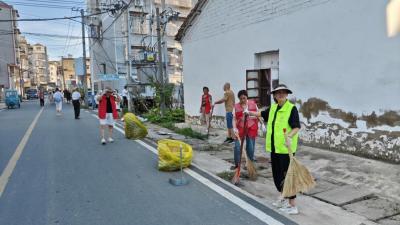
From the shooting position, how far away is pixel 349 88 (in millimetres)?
8391

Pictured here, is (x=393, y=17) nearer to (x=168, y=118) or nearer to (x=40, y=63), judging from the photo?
(x=168, y=118)

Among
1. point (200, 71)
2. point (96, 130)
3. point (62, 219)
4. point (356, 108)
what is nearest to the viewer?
point (62, 219)

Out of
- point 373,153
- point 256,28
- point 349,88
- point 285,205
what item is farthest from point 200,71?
point 285,205

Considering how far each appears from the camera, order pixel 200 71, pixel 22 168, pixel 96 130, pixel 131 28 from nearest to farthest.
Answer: pixel 22 168, pixel 96 130, pixel 200 71, pixel 131 28

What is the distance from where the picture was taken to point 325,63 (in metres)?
8.95

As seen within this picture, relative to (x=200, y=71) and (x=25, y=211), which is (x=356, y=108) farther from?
(x=200, y=71)

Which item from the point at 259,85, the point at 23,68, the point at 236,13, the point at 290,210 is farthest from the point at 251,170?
the point at 23,68

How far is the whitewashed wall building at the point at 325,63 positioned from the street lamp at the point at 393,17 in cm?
11

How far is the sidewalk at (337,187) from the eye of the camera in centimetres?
472

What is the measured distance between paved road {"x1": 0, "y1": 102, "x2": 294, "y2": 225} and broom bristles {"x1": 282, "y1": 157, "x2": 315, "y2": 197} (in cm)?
57

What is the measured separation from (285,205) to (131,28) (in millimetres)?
33303

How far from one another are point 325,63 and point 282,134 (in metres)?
4.89

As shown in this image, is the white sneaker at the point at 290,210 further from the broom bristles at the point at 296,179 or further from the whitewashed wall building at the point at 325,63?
the whitewashed wall building at the point at 325,63

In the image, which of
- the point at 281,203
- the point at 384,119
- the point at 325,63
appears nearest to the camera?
the point at 281,203
